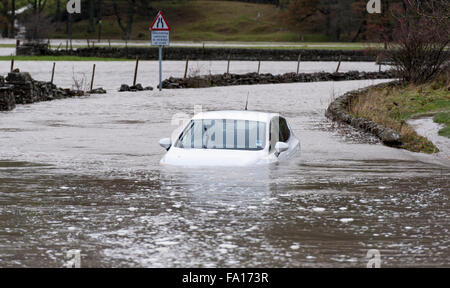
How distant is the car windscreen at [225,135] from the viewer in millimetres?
15461

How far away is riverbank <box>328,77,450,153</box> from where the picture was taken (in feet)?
71.4

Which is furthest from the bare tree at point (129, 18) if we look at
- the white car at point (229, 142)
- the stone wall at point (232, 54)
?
the white car at point (229, 142)

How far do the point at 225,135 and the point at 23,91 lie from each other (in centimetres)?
2126

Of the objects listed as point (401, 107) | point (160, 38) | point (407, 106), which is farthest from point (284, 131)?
point (160, 38)

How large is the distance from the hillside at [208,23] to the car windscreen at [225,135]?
99695 mm

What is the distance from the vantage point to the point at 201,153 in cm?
1508

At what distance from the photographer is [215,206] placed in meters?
12.4

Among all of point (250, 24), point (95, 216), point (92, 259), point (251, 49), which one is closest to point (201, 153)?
point (95, 216)

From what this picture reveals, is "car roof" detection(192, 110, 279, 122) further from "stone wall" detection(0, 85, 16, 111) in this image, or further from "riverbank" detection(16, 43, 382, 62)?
"riverbank" detection(16, 43, 382, 62)

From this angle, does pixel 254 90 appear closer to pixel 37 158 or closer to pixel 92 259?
pixel 37 158

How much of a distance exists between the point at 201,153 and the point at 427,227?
519cm

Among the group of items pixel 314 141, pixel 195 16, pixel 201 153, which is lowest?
pixel 195 16

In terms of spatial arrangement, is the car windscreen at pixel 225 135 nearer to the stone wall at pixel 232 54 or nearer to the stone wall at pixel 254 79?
the stone wall at pixel 254 79

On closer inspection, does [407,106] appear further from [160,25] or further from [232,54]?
[232,54]
